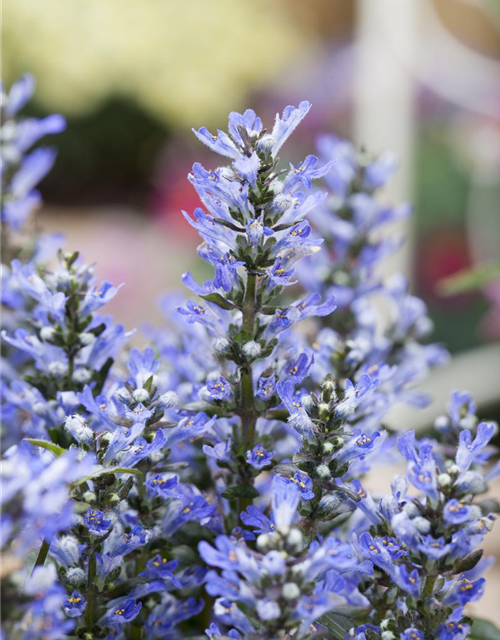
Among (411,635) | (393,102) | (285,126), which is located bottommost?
(411,635)

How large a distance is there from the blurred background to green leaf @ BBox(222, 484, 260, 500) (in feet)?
2.81

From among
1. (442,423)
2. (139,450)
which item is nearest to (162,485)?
(139,450)

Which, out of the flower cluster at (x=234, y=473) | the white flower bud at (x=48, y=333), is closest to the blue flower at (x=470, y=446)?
the flower cluster at (x=234, y=473)

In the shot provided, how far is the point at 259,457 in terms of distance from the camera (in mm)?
610

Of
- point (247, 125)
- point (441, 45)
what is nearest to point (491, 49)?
point (441, 45)

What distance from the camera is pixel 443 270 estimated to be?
→ 2.98 m

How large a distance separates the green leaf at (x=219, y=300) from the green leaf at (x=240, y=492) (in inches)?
5.1

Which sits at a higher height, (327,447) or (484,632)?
(327,447)

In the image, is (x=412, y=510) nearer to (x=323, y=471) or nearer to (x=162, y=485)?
(x=323, y=471)

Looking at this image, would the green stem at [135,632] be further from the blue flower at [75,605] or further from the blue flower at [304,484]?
the blue flower at [304,484]

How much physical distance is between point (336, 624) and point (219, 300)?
0.74 ft

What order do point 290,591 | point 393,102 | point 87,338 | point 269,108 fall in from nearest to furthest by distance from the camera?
point 290,591 → point 87,338 → point 393,102 → point 269,108

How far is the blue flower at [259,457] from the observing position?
599 millimetres

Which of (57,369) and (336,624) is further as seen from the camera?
(57,369)
